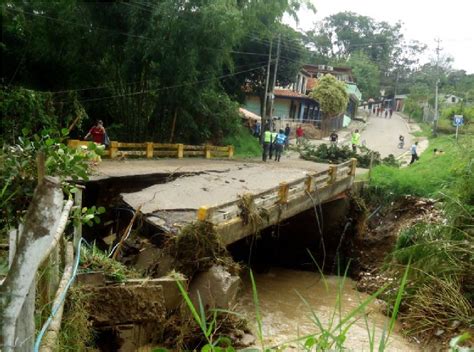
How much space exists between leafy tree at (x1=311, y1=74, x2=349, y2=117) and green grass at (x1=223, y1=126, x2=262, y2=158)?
12.0 metres

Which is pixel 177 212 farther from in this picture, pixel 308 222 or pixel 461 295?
pixel 308 222

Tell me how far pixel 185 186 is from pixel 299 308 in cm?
401

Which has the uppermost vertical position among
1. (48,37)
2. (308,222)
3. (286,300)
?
(48,37)

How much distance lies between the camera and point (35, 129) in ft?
46.2

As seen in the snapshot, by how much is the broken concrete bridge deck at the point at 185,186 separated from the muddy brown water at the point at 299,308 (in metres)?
2.41

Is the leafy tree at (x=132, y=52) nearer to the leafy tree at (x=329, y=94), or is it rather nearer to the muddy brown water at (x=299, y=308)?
the muddy brown water at (x=299, y=308)

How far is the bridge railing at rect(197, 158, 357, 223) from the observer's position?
8456 mm


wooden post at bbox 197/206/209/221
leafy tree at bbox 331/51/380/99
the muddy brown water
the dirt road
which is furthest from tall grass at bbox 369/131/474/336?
leafy tree at bbox 331/51/380/99

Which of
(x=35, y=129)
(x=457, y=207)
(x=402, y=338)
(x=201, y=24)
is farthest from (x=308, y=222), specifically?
(x=35, y=129)

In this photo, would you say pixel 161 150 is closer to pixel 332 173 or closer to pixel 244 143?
pixel 332 173

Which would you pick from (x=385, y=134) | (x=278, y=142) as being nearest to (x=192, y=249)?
(x=278, y=142)

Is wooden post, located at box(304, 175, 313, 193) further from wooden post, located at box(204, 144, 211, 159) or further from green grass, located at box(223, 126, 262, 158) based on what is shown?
green grass, located at box(223, 126, 262, 158)

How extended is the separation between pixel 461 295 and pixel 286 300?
3987mm

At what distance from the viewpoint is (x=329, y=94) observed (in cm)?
3700
